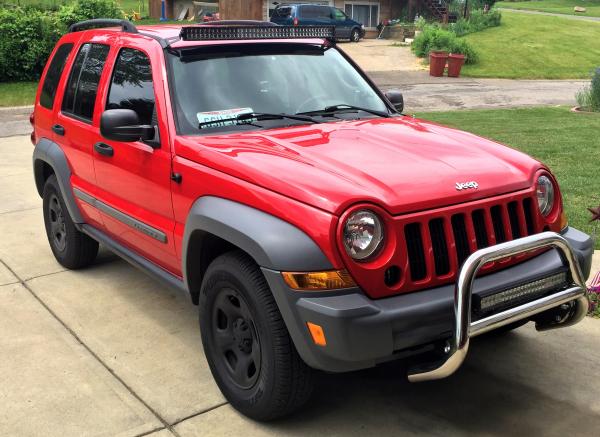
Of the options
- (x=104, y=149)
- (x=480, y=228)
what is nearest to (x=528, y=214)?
(x=480, y=228)

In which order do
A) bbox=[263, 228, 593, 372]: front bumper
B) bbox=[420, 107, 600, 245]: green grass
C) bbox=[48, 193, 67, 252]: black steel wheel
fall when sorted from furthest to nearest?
bbox=[420, 107, 600, 245]: green grass < bbox=[48, 193, 67, 252]: black steel wheel < bbox=[263, 228, 593, 372]: front bumper

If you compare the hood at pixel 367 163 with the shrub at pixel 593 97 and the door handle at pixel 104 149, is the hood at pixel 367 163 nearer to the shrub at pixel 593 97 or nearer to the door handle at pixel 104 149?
the door handle at pixel 104 149

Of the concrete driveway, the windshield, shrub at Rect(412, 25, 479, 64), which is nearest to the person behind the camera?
the concrete driveway

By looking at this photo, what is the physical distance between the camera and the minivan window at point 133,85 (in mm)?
4379

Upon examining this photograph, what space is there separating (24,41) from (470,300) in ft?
60.6

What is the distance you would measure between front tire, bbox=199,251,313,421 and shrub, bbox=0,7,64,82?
17185 mm

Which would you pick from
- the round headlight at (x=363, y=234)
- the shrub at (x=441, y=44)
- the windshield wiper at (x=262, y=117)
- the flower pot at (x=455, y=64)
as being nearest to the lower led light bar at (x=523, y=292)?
the round headlight at (x=363, y=234)

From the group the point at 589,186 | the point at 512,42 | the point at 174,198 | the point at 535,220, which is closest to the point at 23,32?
the point at 589,186

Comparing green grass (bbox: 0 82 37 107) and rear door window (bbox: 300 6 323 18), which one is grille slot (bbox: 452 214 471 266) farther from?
rear door window (bbox: 300 6 323 18)

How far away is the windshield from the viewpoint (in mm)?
4180

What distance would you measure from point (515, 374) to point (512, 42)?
29.1m

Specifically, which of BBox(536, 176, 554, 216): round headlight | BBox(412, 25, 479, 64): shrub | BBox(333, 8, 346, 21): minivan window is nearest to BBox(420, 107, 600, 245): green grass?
BBox(536, 176, 554, 216): round headlight

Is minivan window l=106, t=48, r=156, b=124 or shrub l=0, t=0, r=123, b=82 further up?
minivan window l=106, t=48, r=156, b=124

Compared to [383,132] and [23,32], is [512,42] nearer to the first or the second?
[23,32]
